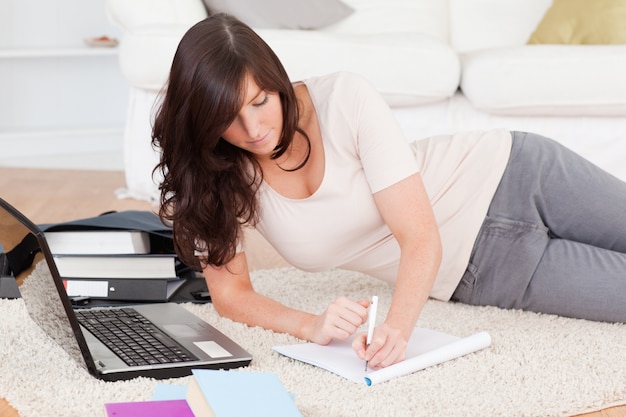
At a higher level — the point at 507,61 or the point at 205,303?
the point at 507,61

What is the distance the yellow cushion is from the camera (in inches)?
125

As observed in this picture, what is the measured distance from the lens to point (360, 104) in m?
1.64

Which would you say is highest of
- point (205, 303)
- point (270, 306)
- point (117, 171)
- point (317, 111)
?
point (317, 111)

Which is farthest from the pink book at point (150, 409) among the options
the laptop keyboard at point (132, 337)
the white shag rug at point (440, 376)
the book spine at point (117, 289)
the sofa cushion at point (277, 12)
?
the sofa cushion at point (277, 12)

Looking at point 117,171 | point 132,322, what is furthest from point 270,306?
point 117,171

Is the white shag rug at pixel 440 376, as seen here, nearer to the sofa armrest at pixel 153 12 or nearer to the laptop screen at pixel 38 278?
the laptop screen at pixel 38 278

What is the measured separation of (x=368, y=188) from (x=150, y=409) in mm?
635

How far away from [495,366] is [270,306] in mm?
435

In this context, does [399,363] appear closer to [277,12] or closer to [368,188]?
[368,188]

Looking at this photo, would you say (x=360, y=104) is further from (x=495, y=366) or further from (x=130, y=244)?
(x=130, y=244)

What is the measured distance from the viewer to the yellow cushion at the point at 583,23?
10.4 feet

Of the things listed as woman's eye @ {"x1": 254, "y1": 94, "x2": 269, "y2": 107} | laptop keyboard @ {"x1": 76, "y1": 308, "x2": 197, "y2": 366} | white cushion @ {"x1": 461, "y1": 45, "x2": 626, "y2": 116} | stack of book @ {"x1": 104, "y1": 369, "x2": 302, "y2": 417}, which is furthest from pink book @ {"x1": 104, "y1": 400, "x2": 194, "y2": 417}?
white cushion @ {"x1": 461, "y1": 45, "x2": 626, "y2": 116}

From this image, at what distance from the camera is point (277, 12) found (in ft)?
10.6

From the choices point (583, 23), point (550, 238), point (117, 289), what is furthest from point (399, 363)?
point (583, 23)
